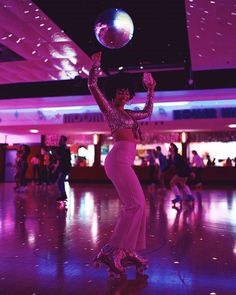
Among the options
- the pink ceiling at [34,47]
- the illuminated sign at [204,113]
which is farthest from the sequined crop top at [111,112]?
the illuminated sign at [204,113]

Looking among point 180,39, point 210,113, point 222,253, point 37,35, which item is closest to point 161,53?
point 180,39

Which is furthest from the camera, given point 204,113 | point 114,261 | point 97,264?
point 204,113

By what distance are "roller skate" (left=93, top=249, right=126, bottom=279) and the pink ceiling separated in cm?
428

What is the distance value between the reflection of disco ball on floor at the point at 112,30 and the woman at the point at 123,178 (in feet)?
3.45

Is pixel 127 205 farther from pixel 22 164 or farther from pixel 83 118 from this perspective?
pixel 83 118

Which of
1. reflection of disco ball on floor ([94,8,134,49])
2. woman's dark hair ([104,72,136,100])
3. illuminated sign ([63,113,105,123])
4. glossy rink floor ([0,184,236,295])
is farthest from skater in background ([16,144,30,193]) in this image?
woman's dark hair ([104,72,136,100])

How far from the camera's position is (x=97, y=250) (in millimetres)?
2920

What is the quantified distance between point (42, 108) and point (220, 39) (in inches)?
363

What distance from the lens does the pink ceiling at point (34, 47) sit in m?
5.65

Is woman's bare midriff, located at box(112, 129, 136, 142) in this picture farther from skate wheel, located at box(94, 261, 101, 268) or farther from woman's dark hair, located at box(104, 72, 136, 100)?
skate wheel, located at box(94, 261, 101, 268)

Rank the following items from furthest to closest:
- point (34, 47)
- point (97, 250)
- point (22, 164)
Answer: point (22, 164)
point (34, 47)
point (97, 250)

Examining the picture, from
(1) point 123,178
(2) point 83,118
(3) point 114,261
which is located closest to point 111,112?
(1) point 123,178

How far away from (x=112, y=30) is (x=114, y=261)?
7.17 ft

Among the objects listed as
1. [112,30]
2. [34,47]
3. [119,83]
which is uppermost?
[34,47]
